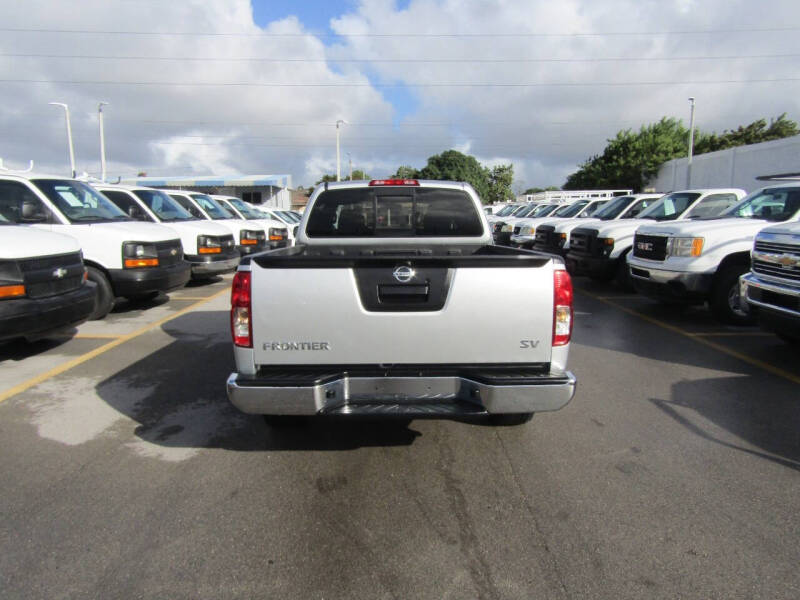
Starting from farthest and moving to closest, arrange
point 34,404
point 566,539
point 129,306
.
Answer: point 129,306, point 34,404, point 566,539

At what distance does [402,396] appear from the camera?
3.27 metres

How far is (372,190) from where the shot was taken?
498cm

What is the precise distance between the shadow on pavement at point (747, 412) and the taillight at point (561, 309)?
167 cm

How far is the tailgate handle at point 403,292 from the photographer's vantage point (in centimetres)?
325

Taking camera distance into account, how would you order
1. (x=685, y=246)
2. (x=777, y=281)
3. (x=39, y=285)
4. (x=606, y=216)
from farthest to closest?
(x=606, y=216) → (x=685, y=246) → (x=777, y=281) → (x=39, y=285)

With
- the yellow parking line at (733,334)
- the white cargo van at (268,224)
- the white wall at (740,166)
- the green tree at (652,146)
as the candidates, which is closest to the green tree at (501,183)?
the green tree at (652,146)

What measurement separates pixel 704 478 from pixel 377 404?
2.09 metres

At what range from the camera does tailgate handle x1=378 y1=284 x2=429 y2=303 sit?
325 centimetres

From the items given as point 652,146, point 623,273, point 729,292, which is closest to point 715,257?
point 729,292

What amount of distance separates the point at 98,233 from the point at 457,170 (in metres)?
64.1

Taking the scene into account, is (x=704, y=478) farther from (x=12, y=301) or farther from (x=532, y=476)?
(x=12, y=301)

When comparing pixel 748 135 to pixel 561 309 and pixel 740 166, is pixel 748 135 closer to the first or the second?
pixel 740 166

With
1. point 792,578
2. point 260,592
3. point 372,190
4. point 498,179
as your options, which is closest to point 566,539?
point 792,578

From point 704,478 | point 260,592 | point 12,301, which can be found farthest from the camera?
point 12,301
